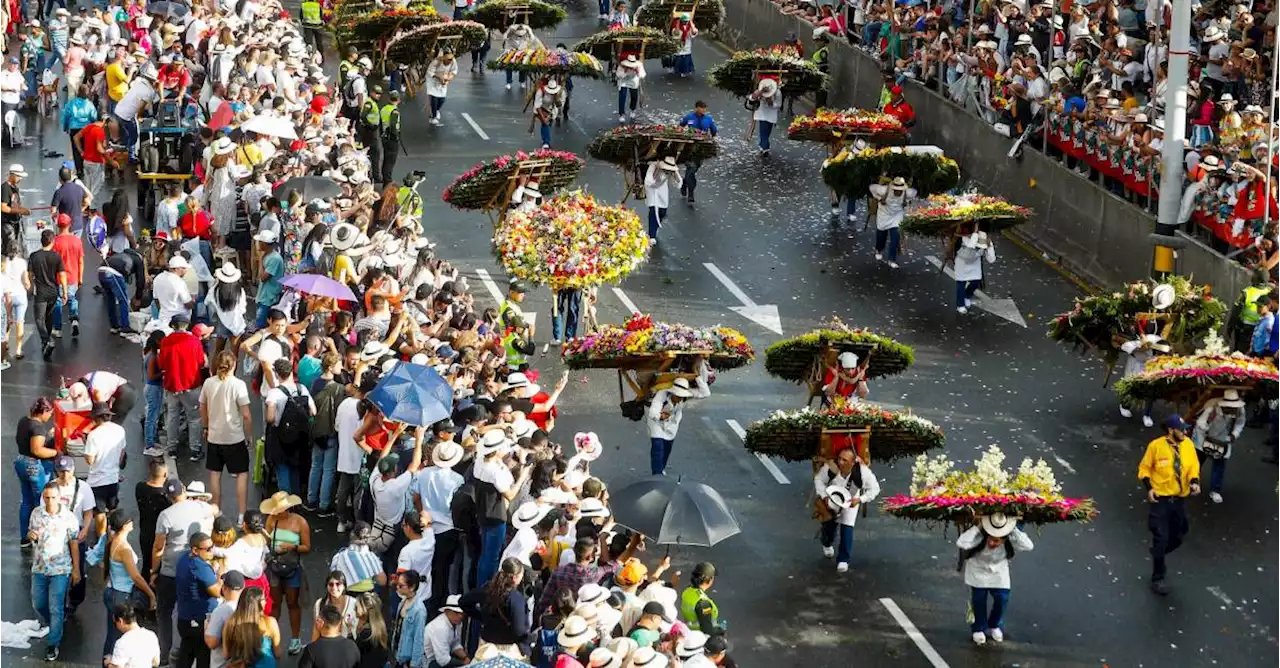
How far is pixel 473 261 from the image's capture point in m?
30.3

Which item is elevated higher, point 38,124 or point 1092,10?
point 1092,10

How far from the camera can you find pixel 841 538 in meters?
20.5

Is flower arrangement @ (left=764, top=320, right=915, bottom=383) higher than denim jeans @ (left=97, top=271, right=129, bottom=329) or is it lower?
higher

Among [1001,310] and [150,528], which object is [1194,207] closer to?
[1001,310]

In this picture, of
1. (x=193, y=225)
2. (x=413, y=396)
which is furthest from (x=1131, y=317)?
(x=193, y=225)

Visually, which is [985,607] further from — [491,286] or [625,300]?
[491,286]

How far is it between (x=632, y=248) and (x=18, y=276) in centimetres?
718

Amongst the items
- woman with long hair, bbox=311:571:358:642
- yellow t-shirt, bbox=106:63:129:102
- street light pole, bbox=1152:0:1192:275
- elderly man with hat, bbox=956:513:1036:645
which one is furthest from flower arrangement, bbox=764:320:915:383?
yellow t-shirt, bbox=106:63:129:102

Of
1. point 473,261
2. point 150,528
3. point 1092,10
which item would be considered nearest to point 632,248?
point 473,261

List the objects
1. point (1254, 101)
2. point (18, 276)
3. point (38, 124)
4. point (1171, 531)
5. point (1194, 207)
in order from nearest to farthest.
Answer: point (1171, 531), point (18, 276), point (1194, 207), point (1254, 101), point (38, 124)

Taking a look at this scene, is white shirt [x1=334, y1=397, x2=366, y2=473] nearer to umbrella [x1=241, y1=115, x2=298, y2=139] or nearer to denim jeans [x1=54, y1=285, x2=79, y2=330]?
denim jeans [x1=54, y1=285, x2=79, y2=330]

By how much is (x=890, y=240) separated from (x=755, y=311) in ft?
9.48

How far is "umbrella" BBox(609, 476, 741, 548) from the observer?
59.8 ft

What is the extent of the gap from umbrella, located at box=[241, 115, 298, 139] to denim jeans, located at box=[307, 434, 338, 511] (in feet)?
27.0
